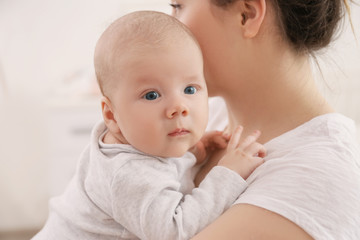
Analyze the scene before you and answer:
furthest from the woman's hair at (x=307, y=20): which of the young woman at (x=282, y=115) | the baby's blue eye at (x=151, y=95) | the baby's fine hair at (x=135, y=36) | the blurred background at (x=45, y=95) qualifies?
the blurred background at (x=45, y=95)

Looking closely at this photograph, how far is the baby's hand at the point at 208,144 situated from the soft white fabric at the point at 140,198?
0.14 m

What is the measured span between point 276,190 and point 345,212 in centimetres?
13

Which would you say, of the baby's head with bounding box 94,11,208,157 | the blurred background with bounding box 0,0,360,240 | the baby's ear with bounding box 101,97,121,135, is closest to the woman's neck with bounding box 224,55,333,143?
the baby's head with bounding box 94,11,208,157

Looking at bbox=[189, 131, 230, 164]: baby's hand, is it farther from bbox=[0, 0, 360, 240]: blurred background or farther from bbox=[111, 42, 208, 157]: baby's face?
bbox=[0, 0, 360, 240]: blurred background

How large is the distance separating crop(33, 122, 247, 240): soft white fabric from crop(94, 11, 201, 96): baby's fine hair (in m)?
0.18

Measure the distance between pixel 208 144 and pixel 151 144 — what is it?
0.32m

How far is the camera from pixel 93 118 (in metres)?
3.16

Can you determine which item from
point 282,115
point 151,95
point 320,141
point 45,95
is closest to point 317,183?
point 320,141

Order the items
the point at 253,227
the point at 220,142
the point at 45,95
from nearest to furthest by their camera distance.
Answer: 1. the point at 253,227
2. the point at 220,142
3. the point at 45,95

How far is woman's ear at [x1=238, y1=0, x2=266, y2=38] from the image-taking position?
3.43ft

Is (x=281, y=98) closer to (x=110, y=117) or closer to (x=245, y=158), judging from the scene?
(x=245, y=158)

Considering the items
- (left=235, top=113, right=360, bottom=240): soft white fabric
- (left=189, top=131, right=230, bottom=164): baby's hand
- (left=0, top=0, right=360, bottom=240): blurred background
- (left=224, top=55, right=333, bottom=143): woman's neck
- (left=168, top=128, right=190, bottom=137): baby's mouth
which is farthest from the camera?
(left=0, top=0, right=360, bottom=240): blurred background

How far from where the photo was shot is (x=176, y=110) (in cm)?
94

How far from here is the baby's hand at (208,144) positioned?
1205 mm
